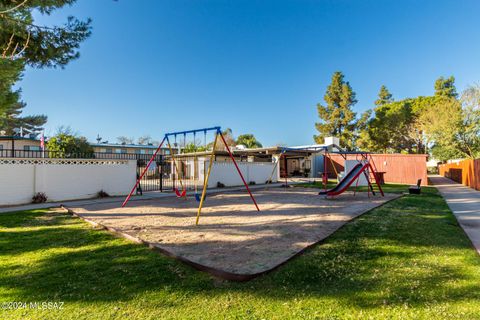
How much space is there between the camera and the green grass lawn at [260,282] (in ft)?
7.89

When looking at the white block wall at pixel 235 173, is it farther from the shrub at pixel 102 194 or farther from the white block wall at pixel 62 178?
the shrub at pixel 102 194

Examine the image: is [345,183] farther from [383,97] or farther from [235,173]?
[383,97]

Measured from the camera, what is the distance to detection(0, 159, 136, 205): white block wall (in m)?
9.37

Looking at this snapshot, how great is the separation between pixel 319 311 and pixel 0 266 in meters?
4.31

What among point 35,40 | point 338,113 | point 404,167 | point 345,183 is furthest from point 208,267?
point 338,113

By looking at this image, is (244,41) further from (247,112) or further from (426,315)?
(426,315)

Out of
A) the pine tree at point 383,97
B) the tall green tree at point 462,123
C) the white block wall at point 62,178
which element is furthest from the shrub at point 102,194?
the pine tree at point 383,97

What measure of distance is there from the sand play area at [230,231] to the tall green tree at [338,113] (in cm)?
3236

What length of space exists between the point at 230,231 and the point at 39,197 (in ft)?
29.1

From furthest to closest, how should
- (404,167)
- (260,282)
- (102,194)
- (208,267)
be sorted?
(404,167)
(102,194)
(208,267)
(260,282)

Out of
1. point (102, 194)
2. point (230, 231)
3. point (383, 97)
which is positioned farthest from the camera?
point (383, 97)

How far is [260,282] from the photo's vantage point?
9.77 feet

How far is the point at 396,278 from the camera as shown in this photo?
3092 millimetres

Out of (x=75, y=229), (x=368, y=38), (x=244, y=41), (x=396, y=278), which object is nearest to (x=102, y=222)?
(x=75, y=229)
